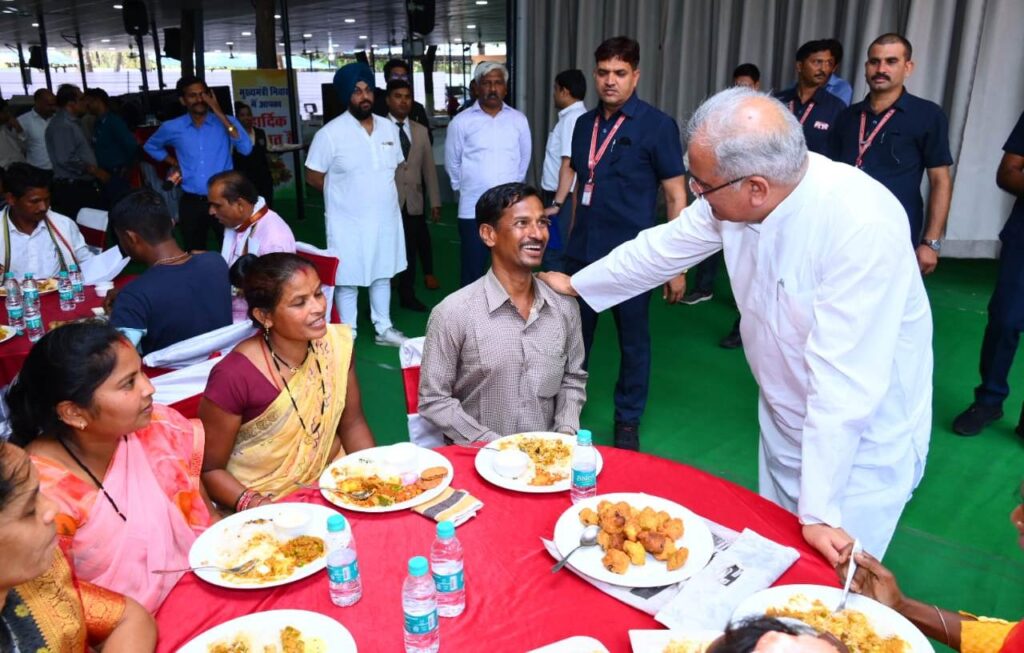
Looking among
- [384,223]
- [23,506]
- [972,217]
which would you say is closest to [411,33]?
[384,223]

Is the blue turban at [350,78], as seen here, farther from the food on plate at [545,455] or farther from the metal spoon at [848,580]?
the metal spoon at [848,580]

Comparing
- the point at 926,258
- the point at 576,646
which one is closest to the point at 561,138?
the point at 926,258

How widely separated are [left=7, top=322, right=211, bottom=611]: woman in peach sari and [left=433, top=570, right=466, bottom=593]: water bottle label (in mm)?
737

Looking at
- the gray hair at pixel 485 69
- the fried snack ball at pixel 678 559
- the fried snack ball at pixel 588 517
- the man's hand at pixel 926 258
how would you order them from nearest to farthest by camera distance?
the fried snack ball at pixel 678 559, the fried snack ball at pixel 588 517, the man's hand at pixel 926 258, the gray hair at pixel 485 69

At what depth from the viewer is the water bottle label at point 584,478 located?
1.74m

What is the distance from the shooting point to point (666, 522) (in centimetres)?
159

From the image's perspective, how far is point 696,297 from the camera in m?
5.85

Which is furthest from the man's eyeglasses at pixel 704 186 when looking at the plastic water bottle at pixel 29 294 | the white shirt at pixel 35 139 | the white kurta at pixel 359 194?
the white shirt at pixel 35 139

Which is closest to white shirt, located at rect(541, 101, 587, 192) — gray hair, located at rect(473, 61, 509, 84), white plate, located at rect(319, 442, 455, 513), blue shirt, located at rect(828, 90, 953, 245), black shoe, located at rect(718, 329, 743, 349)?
gray hair, located at rect(473, 61, 509, 84)

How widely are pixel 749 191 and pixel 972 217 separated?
5973 mm

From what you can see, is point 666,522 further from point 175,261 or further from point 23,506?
point 175,261

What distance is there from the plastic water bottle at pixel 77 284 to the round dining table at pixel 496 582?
7.65 ft

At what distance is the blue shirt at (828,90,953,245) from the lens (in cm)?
388

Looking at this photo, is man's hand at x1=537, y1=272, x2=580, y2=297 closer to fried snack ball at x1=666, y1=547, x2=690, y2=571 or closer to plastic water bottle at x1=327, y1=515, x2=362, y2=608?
fried snack ball at x1=666, y1=547, x2=690, y2=571
